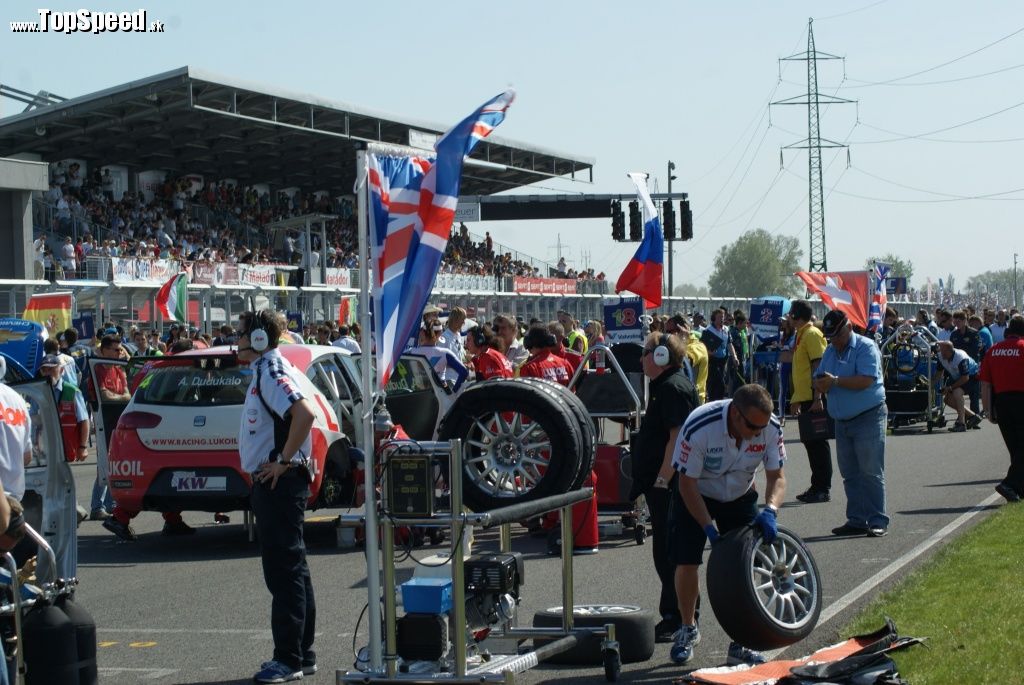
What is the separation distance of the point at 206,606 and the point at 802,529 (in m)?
5.22

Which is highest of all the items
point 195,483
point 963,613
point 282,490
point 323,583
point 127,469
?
point 282,490

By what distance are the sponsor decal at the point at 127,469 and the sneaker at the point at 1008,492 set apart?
7.80 m

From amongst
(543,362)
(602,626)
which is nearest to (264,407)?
(602,626)

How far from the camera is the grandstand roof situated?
1577 inches

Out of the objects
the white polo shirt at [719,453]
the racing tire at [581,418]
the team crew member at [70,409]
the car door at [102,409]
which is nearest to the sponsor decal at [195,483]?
the car door at [102,409]

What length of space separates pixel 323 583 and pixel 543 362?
3.33 meters

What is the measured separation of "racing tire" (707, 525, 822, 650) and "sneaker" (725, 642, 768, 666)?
0.12 metres

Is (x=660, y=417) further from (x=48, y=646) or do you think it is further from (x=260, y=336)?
(x=48, y=646)

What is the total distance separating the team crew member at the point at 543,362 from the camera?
12602 millimetres

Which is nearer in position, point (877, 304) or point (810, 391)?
point (810, 391)

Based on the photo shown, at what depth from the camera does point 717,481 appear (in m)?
7.51

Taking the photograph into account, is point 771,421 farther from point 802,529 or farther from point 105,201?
point 105,201

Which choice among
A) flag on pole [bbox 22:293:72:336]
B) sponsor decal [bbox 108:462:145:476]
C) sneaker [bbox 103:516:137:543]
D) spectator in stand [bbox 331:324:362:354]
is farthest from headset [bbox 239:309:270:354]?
flag on pole [bbox 22:293:72:336]

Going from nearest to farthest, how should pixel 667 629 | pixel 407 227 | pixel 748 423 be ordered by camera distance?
pixel 407 227 → pixel 748 423 → pixel 667 629
